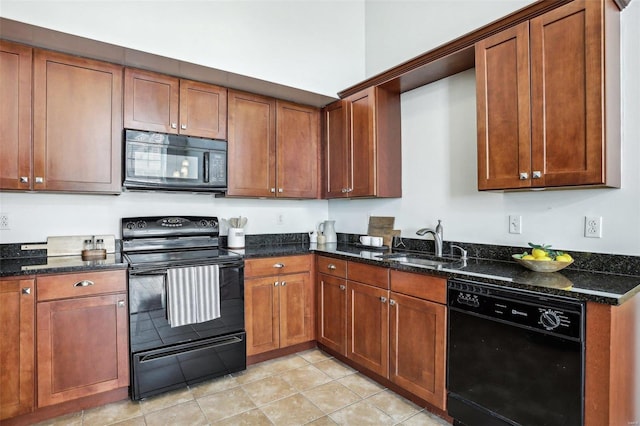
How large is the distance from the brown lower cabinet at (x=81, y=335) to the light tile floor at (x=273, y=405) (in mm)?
189

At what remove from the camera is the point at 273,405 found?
225cm

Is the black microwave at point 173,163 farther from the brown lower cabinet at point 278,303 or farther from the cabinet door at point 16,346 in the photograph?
the cabinet door at point 16,346

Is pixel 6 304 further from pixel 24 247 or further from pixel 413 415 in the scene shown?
pixel 413 415

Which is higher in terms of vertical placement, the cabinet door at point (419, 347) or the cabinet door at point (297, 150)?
the cabinet door at point (297, 150)

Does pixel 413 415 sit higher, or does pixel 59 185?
pixel 59 185

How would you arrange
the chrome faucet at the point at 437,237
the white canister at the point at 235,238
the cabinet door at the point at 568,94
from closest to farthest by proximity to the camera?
1. the cabinet door at the point at 568,94
2. the chrome faucet at the point at 437,237
3. the white canister at the point at 235,238

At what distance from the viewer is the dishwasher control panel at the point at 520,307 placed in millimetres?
1488

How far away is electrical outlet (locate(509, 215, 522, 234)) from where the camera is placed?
2.24m

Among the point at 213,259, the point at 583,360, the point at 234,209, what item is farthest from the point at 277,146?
the point at 583,360

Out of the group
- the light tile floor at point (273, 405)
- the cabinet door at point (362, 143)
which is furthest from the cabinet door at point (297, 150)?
the light tile floor at point (273, 405)

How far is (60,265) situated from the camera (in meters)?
2.14

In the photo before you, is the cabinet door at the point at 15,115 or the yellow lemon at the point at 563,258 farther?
the cabinet door at the point at 15,115

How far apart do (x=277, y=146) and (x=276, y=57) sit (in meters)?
0.76

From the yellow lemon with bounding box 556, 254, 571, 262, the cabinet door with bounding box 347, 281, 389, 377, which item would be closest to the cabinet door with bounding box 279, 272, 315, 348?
the cabinet door with bounding box 347, 281, 389, 377
